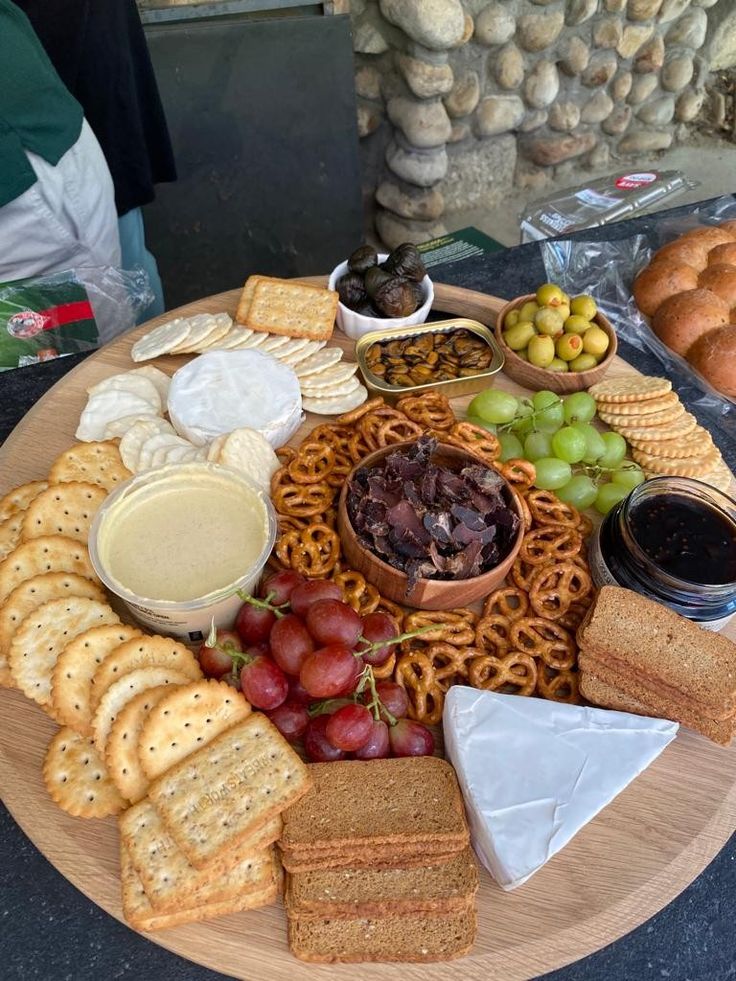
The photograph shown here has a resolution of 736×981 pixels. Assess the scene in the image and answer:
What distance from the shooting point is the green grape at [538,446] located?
1706mm

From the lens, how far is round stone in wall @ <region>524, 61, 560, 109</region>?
3.49 meters

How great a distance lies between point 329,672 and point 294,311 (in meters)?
1.08

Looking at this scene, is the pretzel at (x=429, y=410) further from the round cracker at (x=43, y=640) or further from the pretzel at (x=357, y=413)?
the round cracker at (x=43, y=640)

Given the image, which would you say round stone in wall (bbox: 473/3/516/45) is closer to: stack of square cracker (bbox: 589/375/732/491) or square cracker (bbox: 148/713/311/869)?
stack of square cracker (bbox: 589/375/732/491)

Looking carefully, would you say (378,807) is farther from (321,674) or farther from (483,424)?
(483,424)

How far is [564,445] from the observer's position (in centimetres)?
165

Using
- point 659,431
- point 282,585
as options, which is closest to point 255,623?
point 282,585

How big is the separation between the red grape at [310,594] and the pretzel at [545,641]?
0.37m

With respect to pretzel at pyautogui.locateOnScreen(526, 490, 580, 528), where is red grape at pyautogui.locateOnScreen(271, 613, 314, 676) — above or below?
above

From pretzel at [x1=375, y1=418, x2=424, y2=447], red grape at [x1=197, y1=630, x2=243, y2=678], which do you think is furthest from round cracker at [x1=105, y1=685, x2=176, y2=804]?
pretzel at [x1=375, y1=418, x2=424, y2=447]

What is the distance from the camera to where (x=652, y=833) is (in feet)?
4.02

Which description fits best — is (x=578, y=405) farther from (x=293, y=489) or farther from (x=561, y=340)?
(x=293, y=489)

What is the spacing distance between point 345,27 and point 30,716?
2662mm

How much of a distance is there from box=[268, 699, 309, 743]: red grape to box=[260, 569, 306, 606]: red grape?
18cm
